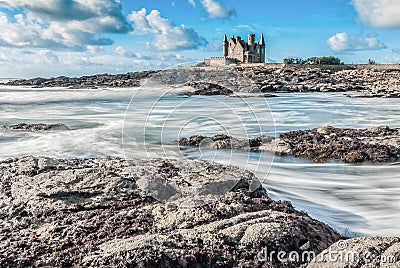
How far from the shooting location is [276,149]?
29.3ft

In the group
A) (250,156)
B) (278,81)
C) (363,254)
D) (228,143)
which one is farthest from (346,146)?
(278,81)

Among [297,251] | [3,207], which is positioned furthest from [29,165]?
[297,251]

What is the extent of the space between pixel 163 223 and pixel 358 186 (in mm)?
4314

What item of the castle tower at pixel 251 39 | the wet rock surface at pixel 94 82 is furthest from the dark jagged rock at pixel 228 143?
the castle tower at pixel 251 39

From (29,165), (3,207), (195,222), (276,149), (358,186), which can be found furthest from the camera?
(276,149)

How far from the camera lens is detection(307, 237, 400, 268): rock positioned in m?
2.56

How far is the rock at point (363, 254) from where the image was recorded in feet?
8.41

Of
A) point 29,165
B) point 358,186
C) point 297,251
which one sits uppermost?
point 29,165

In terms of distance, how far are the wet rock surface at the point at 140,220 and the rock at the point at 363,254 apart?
357mm

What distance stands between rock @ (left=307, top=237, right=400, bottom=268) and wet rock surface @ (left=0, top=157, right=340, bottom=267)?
1.17 feet

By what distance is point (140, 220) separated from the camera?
3605mm

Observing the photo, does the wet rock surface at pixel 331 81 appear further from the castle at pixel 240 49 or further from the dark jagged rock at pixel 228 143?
the dark jagged rock at pixel 228 143

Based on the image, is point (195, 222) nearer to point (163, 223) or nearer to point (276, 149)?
point (163, 223)

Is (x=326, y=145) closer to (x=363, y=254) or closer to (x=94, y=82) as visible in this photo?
(x=363, y=254)
